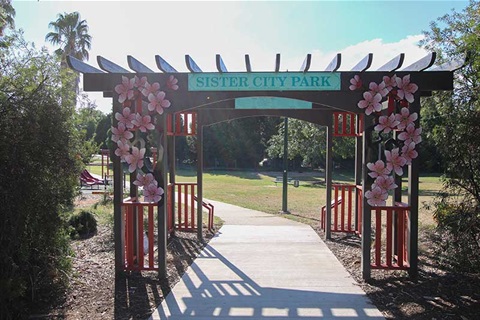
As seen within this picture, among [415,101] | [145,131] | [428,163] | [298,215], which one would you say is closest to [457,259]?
[428,163]

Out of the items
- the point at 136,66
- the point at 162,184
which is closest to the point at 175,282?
the point at 162,184

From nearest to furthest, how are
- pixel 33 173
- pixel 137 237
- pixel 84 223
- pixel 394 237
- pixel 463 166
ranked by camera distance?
1. pixel 33 173
2. pixel 463 166
3. pixel 137 237
4. pixel 394 237
5. pixel 84 223

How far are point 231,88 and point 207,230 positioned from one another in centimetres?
439

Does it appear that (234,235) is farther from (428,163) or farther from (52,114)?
(52,114)

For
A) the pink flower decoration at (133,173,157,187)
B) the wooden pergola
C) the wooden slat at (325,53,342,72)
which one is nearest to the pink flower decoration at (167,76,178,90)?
the wooden pergola

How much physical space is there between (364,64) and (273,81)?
Answer: 3.74ft

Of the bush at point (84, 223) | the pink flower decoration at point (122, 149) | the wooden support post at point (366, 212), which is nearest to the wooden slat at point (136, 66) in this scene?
the pink flower decoration at point (122, 149)

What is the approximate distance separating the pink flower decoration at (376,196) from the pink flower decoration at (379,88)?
1.19 m

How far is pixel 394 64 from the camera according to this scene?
4898 millimetres

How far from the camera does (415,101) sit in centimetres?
514

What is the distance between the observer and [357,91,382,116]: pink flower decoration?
16.6 ft

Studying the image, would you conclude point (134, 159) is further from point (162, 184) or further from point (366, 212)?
point (366, 212)

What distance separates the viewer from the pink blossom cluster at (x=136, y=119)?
5105mm

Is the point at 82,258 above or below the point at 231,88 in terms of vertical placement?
below
